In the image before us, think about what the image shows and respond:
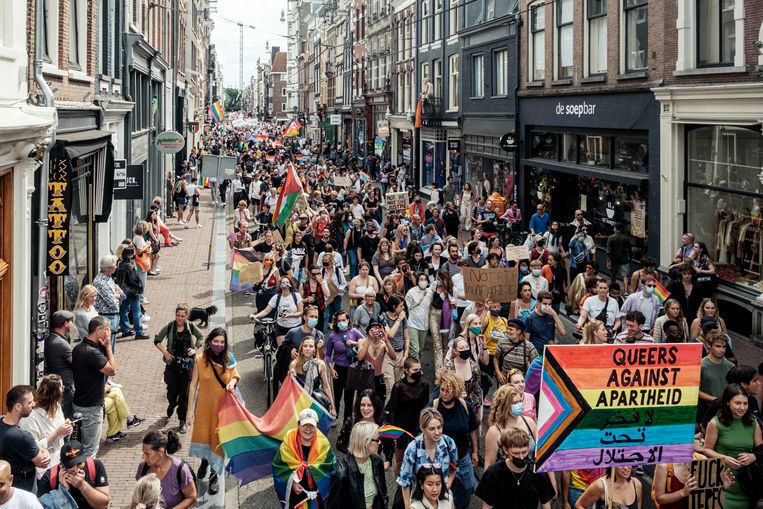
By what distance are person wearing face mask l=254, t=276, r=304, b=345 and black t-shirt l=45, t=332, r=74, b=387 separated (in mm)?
3295

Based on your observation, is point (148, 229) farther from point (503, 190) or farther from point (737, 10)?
point (503, 190)

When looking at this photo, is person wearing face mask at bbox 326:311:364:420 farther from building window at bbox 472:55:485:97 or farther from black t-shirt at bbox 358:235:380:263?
building window at bbox 472:55:485:97

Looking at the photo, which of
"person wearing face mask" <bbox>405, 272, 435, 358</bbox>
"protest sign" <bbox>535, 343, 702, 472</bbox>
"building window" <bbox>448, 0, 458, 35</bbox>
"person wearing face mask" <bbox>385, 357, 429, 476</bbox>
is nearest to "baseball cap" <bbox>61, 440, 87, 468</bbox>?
"person wearing face mask" <bbox>385, 357, 429, 476</bbox>

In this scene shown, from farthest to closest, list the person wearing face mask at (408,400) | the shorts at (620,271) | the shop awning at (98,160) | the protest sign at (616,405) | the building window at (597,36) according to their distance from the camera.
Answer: the building window at (597,36) → the shorts at (620,271) → the shop awning at (98,160) → the person wearing face mask at (408,400) → the protest sign at (616,405)

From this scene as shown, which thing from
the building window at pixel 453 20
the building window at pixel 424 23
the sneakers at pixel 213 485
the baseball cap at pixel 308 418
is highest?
the building window at pixel 424 23

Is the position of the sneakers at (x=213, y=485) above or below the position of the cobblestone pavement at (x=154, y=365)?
below

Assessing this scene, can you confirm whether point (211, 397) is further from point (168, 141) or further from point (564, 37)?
point (564, 37)

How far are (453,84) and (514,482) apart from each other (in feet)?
107

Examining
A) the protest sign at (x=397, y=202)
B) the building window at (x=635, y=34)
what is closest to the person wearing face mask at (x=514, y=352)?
the building window at (x=635, y=34)

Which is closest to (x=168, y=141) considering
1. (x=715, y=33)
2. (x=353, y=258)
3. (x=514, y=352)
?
(x=353, y=258)

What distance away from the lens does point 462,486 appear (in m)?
7.82

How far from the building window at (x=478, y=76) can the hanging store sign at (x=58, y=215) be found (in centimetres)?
2239

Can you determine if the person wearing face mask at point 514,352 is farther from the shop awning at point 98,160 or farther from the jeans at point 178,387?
the shop awning at point 98,160

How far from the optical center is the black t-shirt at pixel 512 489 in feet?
21.8
